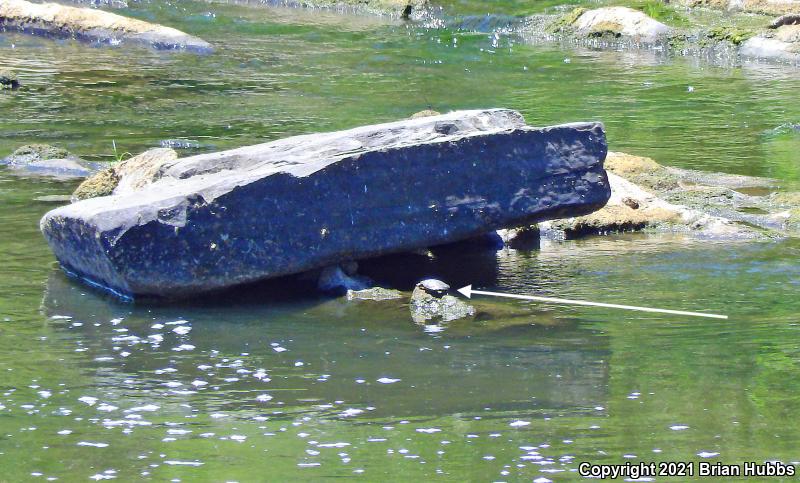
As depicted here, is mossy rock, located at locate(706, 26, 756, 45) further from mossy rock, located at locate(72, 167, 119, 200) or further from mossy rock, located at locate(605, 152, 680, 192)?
mossy rock, located at locate(72, 167, 119, 200)

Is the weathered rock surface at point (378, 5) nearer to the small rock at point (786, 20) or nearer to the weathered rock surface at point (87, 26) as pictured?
the weathered rock surface at point (87, 26)

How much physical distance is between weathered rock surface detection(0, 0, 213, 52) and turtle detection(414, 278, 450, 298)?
1333cm

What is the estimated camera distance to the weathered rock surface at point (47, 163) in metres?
10.5

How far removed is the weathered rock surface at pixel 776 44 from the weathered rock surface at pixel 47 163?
1032 cm

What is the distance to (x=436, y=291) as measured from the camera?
664 cm

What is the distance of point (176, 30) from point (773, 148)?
11.5 meters

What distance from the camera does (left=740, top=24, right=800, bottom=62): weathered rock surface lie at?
690 inches

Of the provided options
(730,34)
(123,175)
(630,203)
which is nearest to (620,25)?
(730,34)

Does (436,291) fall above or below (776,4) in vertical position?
below

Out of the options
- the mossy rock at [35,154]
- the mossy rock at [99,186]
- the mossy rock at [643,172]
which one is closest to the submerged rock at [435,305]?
the mossy rock at [643,172]

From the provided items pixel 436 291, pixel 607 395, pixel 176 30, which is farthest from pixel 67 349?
pixel 176 30

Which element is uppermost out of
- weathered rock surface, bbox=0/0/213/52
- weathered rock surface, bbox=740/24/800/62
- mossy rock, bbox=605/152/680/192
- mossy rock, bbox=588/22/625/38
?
weathered rock surface, bbox=0/0/213/52

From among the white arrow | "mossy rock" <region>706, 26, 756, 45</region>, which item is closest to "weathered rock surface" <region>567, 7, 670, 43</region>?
"mossy rock" <region>706, 26, 756, 45</region>

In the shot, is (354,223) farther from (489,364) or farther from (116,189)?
(116,189)
